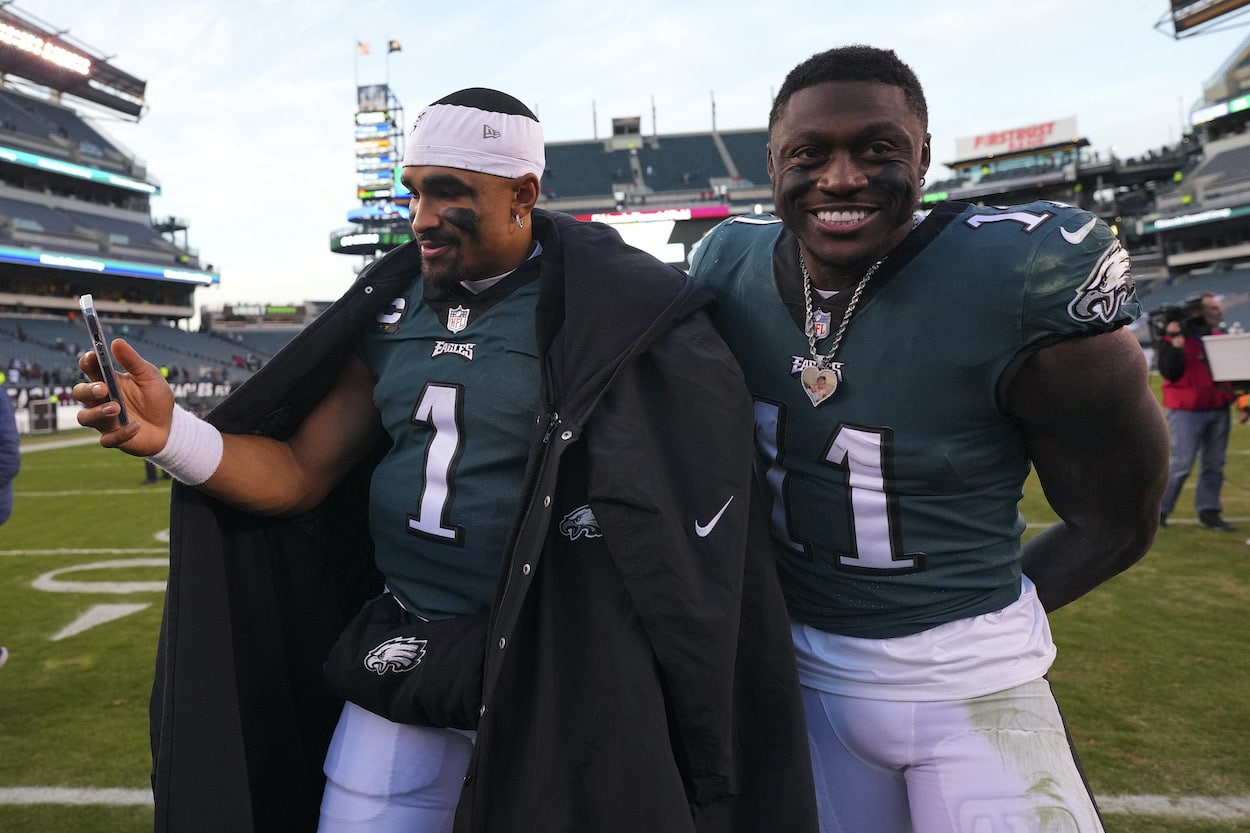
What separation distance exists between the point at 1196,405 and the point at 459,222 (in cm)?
634

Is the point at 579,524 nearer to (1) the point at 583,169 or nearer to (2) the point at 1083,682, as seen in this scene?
(2) the point at 1083,682

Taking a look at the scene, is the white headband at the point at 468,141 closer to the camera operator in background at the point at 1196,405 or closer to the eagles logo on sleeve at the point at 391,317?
the eagles logo on sleeve at the point at 391,317

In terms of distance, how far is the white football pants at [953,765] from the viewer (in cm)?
139

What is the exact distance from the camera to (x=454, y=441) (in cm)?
171

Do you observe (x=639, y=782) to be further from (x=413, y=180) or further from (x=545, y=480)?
(x=413, y=180)

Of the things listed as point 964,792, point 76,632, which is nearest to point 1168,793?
point 964,792

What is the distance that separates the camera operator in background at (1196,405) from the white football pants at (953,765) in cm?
566

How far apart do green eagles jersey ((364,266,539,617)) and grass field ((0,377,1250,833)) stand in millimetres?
1793

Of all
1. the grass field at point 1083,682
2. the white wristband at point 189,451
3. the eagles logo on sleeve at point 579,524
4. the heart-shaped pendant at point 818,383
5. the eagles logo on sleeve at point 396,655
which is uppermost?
the heart-shaped pendant at point 818,383

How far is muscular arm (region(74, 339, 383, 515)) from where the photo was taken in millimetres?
1556

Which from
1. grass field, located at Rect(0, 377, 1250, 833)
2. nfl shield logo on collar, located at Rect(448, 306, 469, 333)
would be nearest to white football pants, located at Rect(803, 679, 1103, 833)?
nfl shield logo on collar, located at Rect(448, 306, 469, 333)

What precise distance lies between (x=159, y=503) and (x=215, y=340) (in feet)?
118

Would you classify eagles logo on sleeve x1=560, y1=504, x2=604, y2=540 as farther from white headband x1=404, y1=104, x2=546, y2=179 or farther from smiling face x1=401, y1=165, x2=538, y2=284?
white headband x1=404, y1=104, x2=546, y2=179

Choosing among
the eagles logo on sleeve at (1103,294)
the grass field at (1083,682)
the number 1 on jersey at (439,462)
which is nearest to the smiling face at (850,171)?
the eagles logo on sleeve at (1103,294)
